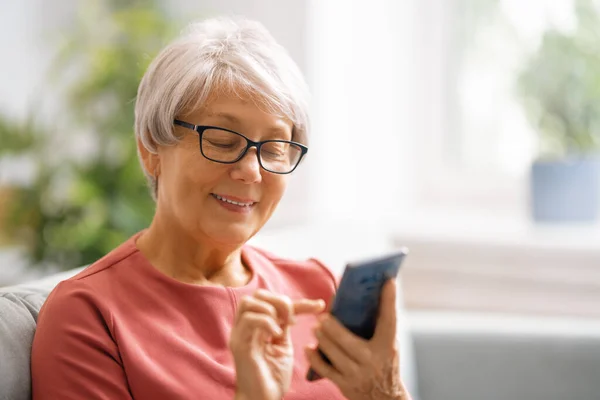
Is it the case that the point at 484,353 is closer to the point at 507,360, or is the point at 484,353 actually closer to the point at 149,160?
the point at 507,360

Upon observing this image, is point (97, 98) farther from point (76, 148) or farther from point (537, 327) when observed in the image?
point (537, 327)

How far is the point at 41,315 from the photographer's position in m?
1.14

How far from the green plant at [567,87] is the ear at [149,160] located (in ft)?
5.88

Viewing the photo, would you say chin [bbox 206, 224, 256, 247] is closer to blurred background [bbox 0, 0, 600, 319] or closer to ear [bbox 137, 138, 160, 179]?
ear [bbox 137, 138, 160, 179]

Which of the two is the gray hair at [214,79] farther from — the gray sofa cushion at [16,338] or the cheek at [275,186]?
the gray sofa cushion at [16,338]

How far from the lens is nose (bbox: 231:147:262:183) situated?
47.7 inches

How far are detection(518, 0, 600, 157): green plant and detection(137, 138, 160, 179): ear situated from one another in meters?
1.79

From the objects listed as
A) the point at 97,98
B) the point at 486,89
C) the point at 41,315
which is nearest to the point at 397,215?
the point at 486,89

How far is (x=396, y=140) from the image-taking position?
3111 mm

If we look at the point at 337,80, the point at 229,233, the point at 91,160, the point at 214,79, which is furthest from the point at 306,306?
the point at 91,160

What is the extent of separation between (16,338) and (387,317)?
1.66ft

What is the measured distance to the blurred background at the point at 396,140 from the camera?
8.40ft

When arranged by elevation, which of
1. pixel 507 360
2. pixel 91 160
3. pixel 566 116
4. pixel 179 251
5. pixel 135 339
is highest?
pixel 566 116

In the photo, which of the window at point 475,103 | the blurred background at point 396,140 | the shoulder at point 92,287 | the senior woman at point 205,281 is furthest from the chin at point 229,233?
the window at point 475,103
